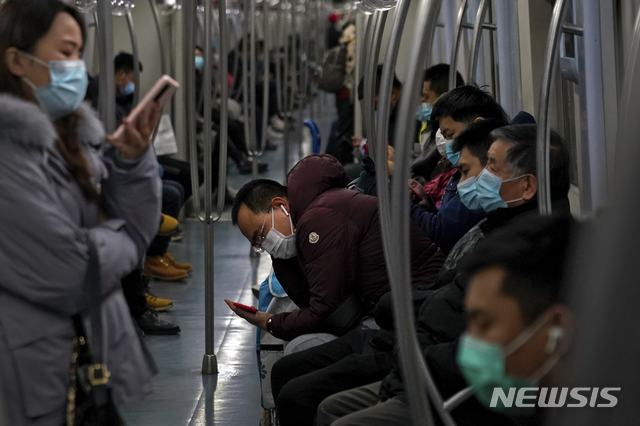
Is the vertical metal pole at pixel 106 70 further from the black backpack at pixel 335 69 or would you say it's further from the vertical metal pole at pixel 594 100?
the black backpack at pixel 335 69

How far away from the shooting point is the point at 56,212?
1.89 metres

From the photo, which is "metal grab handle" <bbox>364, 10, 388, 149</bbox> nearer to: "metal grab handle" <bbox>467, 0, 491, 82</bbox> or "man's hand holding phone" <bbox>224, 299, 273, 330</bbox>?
"metal grab handle" <bbox>467, 0, 491, 82</bbox>

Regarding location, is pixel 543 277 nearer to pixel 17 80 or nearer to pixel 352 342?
pixel 17 80

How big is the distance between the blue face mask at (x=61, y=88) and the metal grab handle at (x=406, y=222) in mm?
796

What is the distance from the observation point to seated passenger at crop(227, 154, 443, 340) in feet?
10.6

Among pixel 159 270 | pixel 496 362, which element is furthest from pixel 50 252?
pixel 159 270

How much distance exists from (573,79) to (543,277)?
2880mm

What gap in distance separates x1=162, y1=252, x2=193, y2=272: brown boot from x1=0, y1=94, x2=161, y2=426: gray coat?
190 inches

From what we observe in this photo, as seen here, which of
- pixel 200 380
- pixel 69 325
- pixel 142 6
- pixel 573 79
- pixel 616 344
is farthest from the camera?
pixel 142 6

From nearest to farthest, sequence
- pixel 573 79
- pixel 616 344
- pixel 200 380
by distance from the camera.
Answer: pixel 616 344 < pixel 573 79 < pixel 200 380

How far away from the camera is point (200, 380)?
14.9ft

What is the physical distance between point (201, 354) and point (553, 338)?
11.9 feet

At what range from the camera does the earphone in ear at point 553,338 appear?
157cm

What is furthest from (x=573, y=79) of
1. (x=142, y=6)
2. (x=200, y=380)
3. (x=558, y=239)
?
(x=142, y=6)
